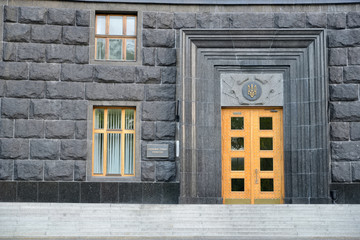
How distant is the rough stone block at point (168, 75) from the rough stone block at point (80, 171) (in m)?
3.32

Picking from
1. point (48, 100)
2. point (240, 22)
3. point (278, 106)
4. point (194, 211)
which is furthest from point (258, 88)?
point (48, 100)

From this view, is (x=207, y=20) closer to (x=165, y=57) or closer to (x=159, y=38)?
(x=159, y=38)

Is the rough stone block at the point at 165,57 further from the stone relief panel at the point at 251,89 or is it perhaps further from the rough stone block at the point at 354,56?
the rough stone block at the point at 354,56

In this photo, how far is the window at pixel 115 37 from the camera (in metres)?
16.3

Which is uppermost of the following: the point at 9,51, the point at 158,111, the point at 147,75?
the point at 9,51

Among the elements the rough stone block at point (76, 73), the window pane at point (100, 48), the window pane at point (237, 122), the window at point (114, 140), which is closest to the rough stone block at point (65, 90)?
the rough stone block at point (76, 73)

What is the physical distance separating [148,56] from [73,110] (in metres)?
2.66

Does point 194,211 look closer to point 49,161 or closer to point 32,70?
point 49,161

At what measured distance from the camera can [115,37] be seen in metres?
16.4

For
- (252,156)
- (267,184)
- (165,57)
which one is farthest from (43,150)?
(267,184)

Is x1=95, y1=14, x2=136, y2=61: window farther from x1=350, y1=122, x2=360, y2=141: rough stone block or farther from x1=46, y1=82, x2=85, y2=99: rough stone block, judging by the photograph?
x1=350, y1=122, x2=360, y2=141: rough stone block

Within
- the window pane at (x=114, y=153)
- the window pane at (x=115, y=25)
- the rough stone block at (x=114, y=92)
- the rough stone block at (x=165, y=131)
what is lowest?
the window pane at (x=114, y=153)

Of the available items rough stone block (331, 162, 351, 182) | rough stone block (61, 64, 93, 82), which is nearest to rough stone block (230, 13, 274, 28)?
rough stone block (61, 64, 93, 82)

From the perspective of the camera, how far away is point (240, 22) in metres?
16.1
